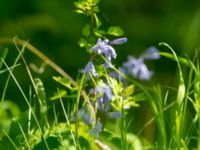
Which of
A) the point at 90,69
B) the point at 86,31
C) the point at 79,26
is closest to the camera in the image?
the point at 90,69

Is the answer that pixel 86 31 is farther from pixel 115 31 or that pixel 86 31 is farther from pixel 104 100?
pixel 104 100

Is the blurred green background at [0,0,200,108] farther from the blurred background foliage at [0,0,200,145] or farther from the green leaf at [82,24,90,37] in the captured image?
the green leaf at [82,24,90,37]

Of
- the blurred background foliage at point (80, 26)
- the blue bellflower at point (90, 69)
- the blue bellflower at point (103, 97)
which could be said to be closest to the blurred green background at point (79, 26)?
the blurred background foliage at point (80, 26)

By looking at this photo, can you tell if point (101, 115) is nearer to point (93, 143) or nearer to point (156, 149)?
point (93, 143)

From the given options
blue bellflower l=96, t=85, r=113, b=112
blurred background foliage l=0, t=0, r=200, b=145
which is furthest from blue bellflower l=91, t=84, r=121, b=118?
blurred background foliage l=0, t=0, r=200, b=145

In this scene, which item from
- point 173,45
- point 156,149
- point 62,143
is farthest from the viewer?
point 173,45

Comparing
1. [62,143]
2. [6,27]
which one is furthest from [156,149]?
[6,27]

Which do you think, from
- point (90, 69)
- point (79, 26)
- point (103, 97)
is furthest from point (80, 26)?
point (90, 69)

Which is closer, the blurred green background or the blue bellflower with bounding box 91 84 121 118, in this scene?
the blue bellflower with bounding box 91 84 121 118

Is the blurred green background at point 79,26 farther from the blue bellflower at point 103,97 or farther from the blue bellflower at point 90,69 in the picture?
the blue bellflower at point 90,69
